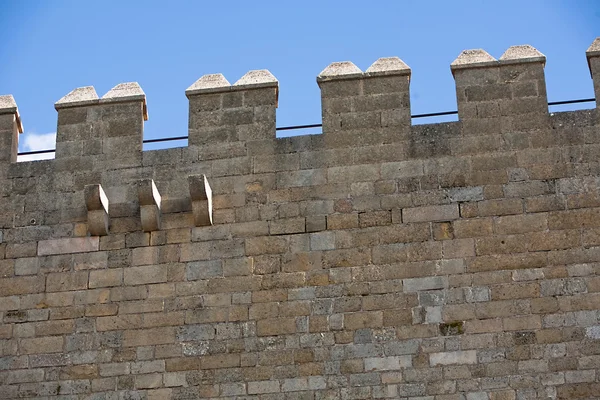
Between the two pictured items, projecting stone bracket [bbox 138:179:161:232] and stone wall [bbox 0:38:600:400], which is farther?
projecting stone bracket [bbox 138:179:161:232]

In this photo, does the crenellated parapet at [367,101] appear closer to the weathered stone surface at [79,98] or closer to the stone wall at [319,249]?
the stone wall at [319,249]

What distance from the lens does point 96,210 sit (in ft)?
36.1

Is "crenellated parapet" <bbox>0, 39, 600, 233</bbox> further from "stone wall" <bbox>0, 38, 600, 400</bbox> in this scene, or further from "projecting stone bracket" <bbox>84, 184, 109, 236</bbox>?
"projecting stone bracket" <bbox>84, 184, 109, 236</bbox>

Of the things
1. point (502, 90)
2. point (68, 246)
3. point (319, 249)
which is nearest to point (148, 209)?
point (68, 246)

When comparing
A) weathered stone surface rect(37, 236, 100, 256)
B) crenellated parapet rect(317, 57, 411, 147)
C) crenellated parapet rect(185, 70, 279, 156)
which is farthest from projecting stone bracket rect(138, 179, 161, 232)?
crenellated parapet rect(317, 57, 411, 147)

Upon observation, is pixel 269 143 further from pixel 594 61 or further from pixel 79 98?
pixel 594 61

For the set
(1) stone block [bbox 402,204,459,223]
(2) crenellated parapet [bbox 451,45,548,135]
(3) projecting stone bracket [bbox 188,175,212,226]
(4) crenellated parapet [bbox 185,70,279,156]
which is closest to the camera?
(1) stone block [bbox 402,204,459,223]

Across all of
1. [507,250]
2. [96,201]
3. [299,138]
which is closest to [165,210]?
[96,201]

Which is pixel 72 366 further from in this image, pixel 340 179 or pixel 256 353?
pixel 340 179

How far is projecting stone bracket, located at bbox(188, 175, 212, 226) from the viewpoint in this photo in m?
10.8

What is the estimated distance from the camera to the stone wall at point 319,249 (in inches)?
396

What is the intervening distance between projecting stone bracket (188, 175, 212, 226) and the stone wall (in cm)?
2

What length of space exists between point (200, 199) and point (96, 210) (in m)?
1.07

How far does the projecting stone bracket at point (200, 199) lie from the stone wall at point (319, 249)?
0.02 meters
